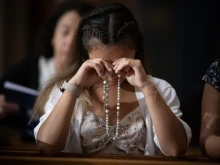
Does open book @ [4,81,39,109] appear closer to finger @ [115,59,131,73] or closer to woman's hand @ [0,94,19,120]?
woman's hand @ [0,94,19,120]

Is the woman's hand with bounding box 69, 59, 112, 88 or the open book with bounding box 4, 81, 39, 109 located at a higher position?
the woman's hand with bounding box 69, 59, 112, 88

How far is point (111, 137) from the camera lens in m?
1.47

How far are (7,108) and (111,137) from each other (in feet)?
2.73

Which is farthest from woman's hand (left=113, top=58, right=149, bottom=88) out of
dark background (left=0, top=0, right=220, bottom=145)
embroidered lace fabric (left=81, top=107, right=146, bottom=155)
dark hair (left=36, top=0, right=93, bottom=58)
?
dark background (left=0, top=0, right=220, bottom=145)

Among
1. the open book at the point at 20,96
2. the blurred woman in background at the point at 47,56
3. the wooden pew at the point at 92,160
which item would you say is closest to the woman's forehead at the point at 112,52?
the wooden pew at the point at 92,160

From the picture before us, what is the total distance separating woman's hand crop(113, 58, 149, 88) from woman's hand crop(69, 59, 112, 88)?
31 millimetres

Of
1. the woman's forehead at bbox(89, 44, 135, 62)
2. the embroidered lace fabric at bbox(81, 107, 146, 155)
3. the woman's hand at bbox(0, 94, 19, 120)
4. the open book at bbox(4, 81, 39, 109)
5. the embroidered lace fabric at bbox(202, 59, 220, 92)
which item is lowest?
the woman's hand at bbox(0, 94, 19, 120)

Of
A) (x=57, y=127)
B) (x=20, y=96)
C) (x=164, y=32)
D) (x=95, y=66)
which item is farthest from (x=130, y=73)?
(x=164, y=32)

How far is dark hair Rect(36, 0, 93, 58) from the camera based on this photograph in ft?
8.18

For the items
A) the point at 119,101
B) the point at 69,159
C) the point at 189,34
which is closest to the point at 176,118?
the point at 119,101

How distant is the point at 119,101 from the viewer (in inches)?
58.0

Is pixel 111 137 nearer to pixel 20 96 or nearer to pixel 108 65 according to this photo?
pixel 108 65

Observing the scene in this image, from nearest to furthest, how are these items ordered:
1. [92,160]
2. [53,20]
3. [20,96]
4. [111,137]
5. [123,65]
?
[92,160], [123,65], [111,137], [20,96], [53,20]

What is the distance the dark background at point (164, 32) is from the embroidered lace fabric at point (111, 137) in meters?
1.56
